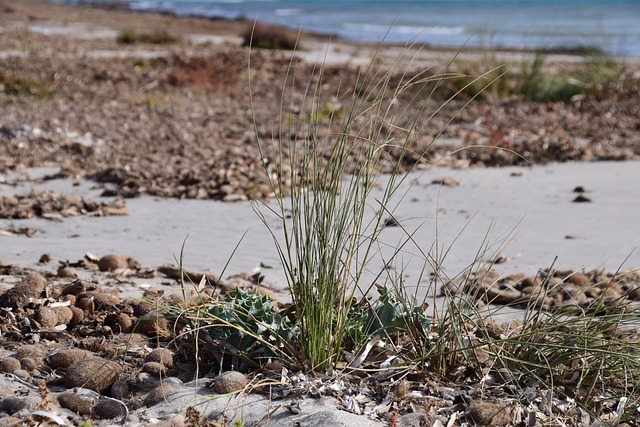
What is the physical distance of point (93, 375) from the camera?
2.60m

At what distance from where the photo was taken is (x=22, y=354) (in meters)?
2.75

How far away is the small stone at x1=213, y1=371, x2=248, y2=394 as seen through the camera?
8.32ft

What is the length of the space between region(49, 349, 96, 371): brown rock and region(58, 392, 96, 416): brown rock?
0.75 feet

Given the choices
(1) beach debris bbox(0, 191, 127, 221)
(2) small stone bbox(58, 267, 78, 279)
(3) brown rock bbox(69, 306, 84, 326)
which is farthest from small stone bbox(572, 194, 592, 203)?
(3) brown rock bbox(69, 306, 84, 326)

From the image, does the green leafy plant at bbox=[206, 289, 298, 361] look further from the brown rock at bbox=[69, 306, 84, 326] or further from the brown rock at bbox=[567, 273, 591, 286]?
the brown rock at bbox=[567, 273, 591, 286]

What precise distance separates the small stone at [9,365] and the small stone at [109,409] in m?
0.32

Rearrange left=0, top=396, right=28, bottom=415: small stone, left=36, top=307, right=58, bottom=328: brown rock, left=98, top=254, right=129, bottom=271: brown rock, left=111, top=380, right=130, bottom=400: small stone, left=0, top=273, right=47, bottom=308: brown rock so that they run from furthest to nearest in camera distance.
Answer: left=98, top=254, right=129, bottom=271: brown rock
left=0, top=273, right=47, bottom=308: brown rock
left=36, top=307, right=58, bottom=328: brown rock
left=111, top=380, right=130, bottom=400: small stone
left=0, top=396, right=28, bottom=415: small stone

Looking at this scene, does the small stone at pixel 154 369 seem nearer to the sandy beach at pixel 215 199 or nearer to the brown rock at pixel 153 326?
the sandy beach at pixel 215 199

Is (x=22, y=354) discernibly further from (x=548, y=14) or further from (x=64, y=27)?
(x=548, y=14)

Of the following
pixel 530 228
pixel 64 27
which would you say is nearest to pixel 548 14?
pixel 64 27

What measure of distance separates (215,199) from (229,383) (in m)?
3.40

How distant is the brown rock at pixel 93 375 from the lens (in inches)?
102

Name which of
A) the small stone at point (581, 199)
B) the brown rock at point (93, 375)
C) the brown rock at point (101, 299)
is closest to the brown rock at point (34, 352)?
the brown rock at point (93, 375)

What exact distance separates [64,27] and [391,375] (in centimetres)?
2431
